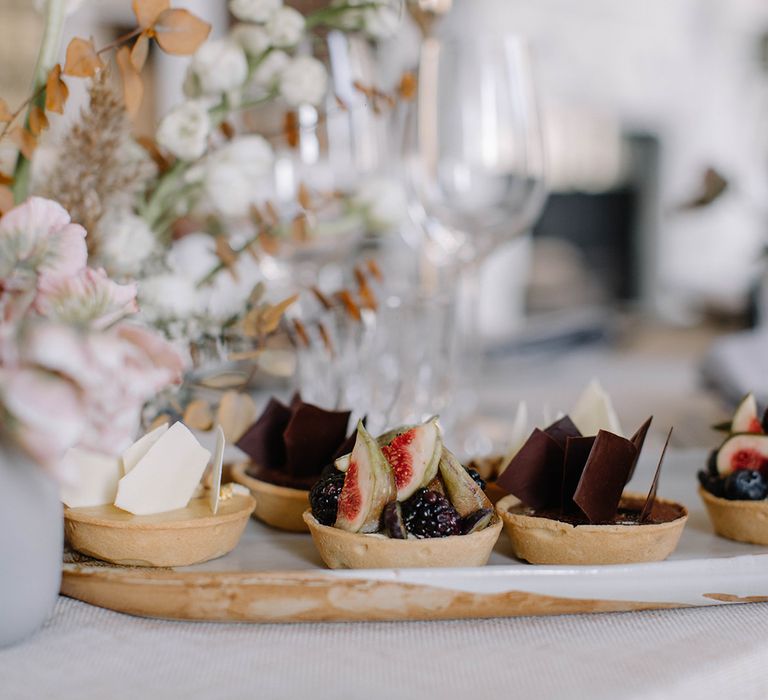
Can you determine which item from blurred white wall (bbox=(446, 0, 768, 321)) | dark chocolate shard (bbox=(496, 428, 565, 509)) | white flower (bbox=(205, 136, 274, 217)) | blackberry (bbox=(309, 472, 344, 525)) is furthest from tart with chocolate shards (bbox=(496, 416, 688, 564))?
blurred white wall (bbox=(446, 0, 768, 321))

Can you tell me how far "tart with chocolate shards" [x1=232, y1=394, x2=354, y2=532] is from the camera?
0.65 metres

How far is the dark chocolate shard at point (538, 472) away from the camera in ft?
1.89

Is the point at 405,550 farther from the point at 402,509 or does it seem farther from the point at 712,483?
the point at 712,483

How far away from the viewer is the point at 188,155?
0.73m

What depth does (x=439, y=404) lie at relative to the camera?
0.93 meters

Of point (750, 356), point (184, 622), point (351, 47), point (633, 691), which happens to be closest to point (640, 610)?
point (633, 691)

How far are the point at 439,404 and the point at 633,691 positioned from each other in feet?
1.71

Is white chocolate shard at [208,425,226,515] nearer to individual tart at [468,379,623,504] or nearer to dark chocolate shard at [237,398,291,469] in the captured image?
dark chocolate shard at [237,398,291,469]

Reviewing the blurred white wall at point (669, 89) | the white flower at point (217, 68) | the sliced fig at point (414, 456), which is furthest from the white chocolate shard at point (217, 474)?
the blurred white wall at point (669, 89)

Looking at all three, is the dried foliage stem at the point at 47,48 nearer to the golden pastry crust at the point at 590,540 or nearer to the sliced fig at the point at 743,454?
the golden pastry crust at the point at 590,540

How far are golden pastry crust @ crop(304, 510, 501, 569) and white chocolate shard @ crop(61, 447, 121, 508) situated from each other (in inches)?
5.9

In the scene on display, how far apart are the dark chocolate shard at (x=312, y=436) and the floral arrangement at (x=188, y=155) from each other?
131 millimetres

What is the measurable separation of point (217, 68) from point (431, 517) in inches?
16.8

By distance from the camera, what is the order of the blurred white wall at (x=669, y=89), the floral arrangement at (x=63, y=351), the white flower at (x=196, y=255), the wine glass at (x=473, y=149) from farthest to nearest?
the blurred white wall at (x=669, y=89)
the wine glass at (x=473, y=149)
the white flower at (x=196, y=255)
the floral arrangement at (x=63, y=351)
